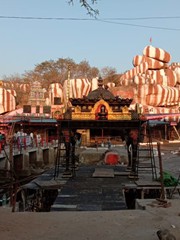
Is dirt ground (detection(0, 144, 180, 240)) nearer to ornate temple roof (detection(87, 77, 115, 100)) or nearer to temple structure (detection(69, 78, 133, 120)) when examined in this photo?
temple structure (detection(69, 78, 133, 120))

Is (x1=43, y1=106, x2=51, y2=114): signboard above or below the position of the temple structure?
above

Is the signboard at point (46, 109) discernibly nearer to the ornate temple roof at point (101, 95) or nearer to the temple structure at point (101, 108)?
the ornate temple roof at point (101, 95)

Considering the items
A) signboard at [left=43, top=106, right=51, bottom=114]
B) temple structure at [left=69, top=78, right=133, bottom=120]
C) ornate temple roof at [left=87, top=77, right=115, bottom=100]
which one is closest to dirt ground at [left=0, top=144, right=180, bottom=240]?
temple structure at [left=69, top=78, right=133, bottom=120]

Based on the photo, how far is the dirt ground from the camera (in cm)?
613

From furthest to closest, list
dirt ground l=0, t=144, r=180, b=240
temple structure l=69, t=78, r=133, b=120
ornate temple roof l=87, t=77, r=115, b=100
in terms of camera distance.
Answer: ornate temple roof l=87, t=77, r=115, b=100 < temple structure l=69, t=78, r=133, b=120 < dirt ground l=0, t=144, r=180, b=240

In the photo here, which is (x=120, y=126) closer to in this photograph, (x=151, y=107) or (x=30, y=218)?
(x=30, y=218)

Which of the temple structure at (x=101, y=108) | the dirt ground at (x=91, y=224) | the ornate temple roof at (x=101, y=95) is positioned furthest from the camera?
the ornate temple roof at (x=101, y=95)

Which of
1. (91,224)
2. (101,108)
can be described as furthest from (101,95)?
(91,224)

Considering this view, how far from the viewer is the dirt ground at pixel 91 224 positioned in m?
6.13

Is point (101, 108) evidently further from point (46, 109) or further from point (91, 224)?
point (46, 109)

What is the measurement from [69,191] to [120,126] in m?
4.76

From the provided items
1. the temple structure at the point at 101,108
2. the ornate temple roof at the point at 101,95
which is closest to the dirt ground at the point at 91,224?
the temple structure at the point at 101,108

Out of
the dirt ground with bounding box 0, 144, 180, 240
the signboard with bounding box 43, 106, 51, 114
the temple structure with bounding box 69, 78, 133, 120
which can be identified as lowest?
the dirt ground with bounding box 0, 144, 180, 240

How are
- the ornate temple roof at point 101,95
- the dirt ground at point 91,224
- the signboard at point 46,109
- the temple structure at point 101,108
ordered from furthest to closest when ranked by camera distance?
the signboard at point 46,109 < the ornate temple roof at point 101,95 < the temple structure at point 101,108 < the dirt ground at point 91,224
